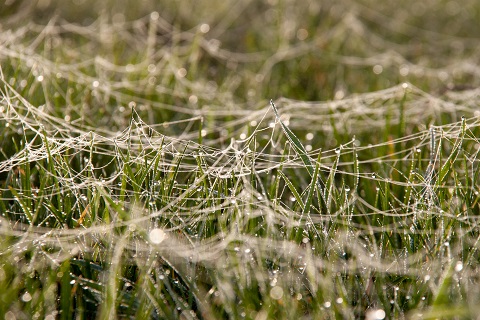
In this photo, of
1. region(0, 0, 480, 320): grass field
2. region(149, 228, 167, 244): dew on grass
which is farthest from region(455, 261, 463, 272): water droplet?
region(149, 228, 167, 244): dew on grass

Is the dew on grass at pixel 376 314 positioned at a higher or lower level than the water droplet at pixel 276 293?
lower

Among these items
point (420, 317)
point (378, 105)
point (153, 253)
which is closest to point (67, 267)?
point (153, 253)

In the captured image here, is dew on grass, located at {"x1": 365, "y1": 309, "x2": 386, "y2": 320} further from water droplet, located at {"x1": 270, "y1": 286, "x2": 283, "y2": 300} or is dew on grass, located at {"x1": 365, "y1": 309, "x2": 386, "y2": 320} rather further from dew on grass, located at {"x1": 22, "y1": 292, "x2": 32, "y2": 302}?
dew on grass, located at {"x1": 22, "y1": 292, "x2": 32, "y2": 302}

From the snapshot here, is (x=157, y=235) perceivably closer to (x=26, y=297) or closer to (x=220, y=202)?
(x=220, y=202)

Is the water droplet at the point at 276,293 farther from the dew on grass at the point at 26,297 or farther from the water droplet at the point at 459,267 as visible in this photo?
the dew on grass at the point at 26,297

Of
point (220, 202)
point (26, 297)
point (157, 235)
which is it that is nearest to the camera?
point (26, 297)

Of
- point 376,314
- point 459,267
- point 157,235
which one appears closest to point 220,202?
point 157,235

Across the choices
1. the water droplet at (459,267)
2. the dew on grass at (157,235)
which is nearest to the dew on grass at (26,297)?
the dew on grass at (157,235)

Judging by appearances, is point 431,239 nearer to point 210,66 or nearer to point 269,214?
point 269,214
